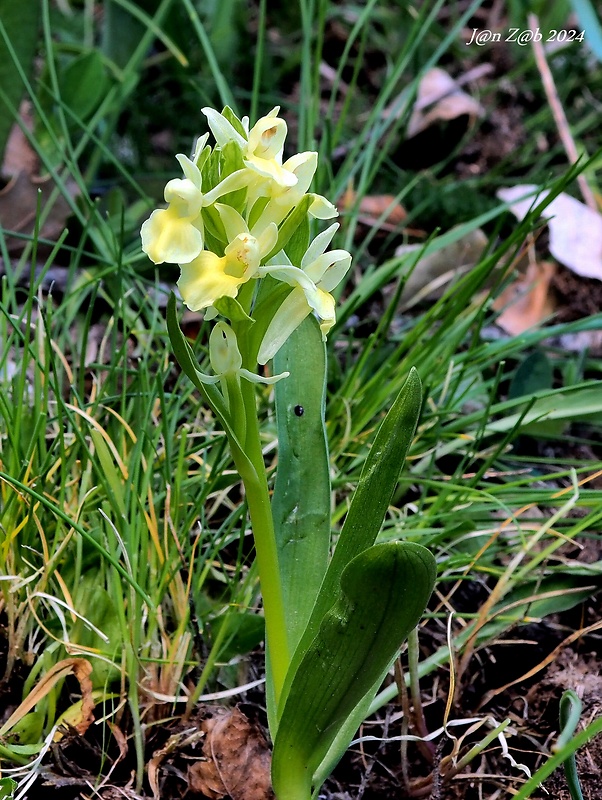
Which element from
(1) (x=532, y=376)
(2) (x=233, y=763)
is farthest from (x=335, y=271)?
(1) (x=532, y=376)

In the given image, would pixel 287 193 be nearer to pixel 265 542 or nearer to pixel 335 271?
pixel 335 271

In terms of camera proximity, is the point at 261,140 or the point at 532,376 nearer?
the point at 261,140

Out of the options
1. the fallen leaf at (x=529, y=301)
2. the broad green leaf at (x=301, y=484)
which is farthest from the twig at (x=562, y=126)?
the broad green leaf at (x=301, y=484)

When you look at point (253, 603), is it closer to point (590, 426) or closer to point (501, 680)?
point (501, 680)

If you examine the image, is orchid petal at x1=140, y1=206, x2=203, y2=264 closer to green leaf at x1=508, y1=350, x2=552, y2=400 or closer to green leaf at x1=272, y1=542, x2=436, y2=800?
green leaf at x1=272, y1=542, x2=436, y2=800

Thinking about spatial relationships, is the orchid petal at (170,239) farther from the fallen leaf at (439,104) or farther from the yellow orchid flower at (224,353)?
the fallen leaf at (439,104)
